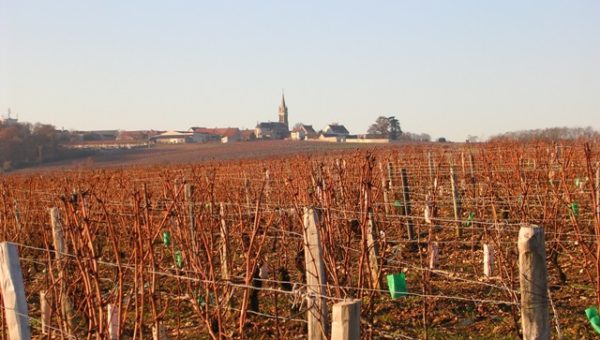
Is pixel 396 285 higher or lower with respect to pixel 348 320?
lower

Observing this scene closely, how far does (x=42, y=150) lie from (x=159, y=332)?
49.9 m

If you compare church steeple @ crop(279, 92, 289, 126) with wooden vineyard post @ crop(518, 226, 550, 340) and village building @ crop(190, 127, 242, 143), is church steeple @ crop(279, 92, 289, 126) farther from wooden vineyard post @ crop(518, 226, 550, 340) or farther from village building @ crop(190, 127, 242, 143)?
wooden vineyard post @ crop(518, 226, 550, 340)

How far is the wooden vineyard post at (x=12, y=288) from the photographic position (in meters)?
3.24

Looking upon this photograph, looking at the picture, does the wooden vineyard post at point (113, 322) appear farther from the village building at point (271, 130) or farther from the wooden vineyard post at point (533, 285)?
the village building at point (271, 130)

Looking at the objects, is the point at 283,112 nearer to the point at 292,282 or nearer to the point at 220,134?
the point at 220,134

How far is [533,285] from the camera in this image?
8.46ft

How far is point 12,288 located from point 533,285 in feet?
8.62

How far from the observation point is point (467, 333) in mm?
5152

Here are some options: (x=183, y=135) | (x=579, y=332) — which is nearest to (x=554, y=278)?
(x=579, y=332)

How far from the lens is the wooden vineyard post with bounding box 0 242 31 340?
324 cm

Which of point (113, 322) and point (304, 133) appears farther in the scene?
point (304, 133)

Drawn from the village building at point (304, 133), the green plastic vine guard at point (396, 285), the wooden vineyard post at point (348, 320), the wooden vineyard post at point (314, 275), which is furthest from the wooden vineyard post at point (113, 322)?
the village building at point (304, 133)

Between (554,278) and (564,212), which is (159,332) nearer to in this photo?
(554,278)

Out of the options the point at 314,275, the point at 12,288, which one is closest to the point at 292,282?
the point at 314,275
